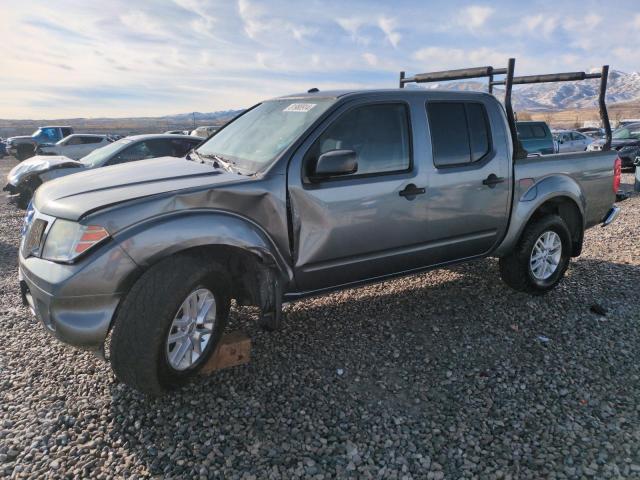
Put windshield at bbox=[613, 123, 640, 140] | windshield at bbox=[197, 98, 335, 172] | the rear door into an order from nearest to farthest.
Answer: windshield at bbox=[197, 98, 335, 172]
the rear door
windshield at bbox=[613, 123, 640, 140]

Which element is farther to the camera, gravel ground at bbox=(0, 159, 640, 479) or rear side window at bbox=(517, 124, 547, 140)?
rear side window at bbox=(517, 124, 547, 140)

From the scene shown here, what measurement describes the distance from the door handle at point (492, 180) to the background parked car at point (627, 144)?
12.8 metres

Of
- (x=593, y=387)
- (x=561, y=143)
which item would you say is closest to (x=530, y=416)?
(x=593, y=387)

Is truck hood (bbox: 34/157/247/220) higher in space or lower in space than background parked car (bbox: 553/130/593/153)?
higher

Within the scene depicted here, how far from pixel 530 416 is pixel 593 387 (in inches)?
26.0

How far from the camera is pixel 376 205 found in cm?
337

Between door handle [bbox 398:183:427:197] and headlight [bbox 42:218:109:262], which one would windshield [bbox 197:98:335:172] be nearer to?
door handle [bbox 398:183:427:197]

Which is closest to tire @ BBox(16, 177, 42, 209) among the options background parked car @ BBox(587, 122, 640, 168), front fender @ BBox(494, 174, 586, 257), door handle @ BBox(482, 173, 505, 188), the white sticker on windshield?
the white sticker on windshield

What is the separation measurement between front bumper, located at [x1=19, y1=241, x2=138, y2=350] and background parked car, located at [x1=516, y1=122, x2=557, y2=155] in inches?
537

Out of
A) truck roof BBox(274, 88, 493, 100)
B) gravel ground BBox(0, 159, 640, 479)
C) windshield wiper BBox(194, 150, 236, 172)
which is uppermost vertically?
truck roof BBox(274, 88, 493, 100)

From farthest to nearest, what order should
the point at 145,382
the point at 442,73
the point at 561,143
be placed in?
the point at 561,143 < the point at 442,73 < the point at 145,382

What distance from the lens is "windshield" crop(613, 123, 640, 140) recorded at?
53.1 ft

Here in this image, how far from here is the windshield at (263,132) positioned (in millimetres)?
3252

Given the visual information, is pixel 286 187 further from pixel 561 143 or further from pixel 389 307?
pixel 561 143
